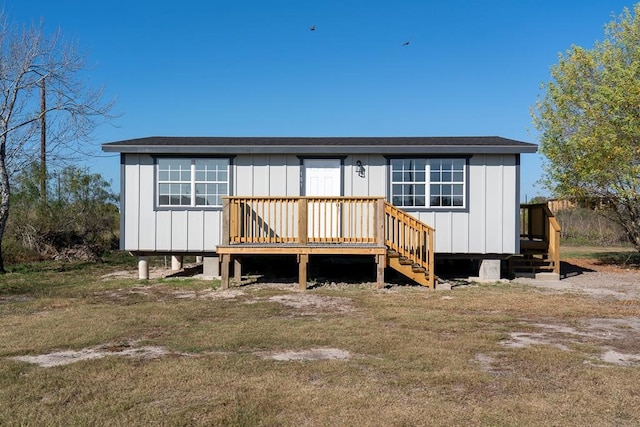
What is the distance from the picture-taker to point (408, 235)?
10750 millimetres

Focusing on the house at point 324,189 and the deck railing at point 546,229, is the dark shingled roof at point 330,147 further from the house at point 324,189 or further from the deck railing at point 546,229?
the deck railing at point 546,229

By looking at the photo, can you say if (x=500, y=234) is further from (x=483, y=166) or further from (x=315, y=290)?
(x=315, y=290)

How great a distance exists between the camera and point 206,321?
6859 mm

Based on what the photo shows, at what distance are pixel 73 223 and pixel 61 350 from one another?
1289 cm

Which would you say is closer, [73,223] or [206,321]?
[206,321]

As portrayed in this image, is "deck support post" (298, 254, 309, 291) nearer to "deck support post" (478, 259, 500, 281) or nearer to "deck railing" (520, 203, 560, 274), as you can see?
"deck support post" (478, 259, 500, 281)

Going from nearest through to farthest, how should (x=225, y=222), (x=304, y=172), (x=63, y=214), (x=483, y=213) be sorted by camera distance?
(x=225, y=222) → (x=483, y=213) → (x=304, y=172) → (x=63, y=214)

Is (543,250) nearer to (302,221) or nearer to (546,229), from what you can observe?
(546,229)

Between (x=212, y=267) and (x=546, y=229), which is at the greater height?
(x=546, y=229)

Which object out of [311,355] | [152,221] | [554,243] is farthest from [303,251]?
[554,243]

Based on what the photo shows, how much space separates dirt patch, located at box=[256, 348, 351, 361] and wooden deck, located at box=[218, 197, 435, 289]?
14.9 ft

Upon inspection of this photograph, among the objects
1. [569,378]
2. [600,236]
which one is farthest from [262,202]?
[600,236]

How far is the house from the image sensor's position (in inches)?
432

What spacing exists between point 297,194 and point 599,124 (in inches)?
349
